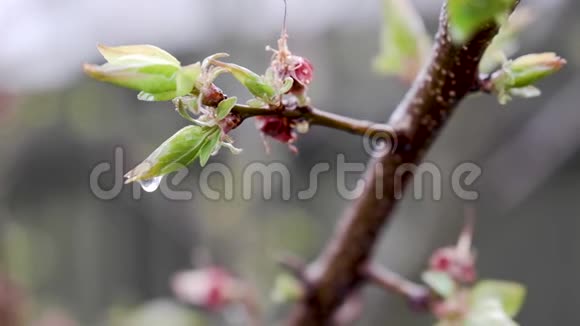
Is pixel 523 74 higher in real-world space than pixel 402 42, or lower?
lower

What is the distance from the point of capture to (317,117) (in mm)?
395

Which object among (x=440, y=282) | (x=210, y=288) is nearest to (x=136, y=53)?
(x=440, y=282)

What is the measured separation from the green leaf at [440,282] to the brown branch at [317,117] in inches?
6.0

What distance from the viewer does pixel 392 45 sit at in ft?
2.05

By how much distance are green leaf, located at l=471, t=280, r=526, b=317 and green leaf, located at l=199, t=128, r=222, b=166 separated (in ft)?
0.95

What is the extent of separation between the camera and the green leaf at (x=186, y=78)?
1.11ft

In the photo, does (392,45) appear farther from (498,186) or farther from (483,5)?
(498,186)

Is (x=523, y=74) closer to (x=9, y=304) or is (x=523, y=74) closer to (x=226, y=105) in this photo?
(x=226, y=105)

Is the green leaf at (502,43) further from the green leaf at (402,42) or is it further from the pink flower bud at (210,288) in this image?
the pink flower bud at (210,288)

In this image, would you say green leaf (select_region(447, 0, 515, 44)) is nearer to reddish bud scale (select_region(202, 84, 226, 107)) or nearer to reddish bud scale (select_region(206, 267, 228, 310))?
reddish bud scale (select_region(202, 84, 226, 107))

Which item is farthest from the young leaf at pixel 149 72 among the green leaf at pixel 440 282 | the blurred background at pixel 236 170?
the blurred background at pixel 236 170

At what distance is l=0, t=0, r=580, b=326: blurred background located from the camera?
150 cm

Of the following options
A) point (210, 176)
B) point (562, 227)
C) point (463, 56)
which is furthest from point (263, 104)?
point (562, 227)

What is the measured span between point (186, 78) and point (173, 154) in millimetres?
42
